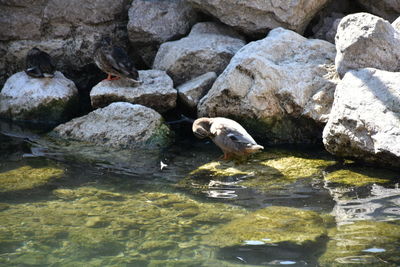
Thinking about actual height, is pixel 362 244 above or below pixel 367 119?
below

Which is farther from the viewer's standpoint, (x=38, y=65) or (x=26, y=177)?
(x=38, y=65)

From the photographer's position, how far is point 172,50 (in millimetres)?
8766

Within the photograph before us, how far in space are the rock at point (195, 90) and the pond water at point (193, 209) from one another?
1019 mm

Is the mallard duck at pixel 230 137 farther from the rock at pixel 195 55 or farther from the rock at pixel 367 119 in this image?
the rock at pixel 195 55

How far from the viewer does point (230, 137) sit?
6203 mm

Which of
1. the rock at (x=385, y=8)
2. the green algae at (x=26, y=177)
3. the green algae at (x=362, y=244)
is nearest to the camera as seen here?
the green algae at (x=362, y=244)

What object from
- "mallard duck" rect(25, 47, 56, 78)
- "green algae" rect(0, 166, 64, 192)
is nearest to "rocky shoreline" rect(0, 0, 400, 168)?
"mallard duck" rect(25, 47, 56, 78)

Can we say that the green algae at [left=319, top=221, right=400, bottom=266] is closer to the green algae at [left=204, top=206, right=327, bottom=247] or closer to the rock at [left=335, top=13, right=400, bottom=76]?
the green algae at [left=204, top=206, right=327, bottom=247]

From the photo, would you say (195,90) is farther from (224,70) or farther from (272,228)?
(272,228)

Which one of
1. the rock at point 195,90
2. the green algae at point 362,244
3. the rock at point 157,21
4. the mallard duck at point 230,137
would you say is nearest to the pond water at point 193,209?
the green algae at point 362,244

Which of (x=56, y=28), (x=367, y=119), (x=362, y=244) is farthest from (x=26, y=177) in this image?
(x=56, y=28)

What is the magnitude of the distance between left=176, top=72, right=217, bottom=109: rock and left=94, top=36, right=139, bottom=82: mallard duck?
2.68 ft

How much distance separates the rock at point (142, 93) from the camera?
7926 mm

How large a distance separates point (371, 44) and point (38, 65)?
5.54 metres
